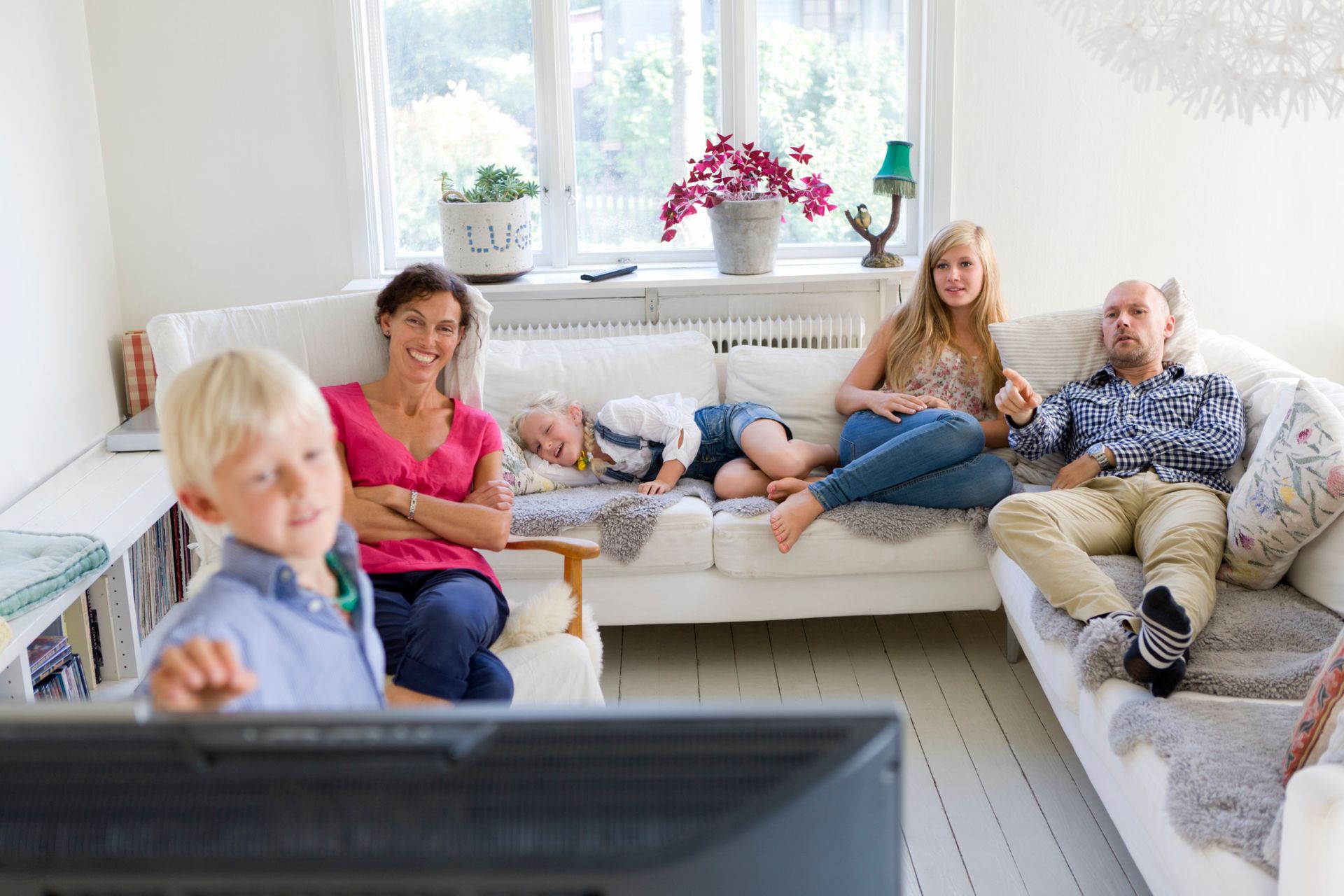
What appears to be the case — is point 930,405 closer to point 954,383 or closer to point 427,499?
point 954,383

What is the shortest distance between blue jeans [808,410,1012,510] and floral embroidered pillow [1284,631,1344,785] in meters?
Result: 1.24

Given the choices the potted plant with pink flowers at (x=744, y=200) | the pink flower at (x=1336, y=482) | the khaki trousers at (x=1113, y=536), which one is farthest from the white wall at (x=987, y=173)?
the pink flower at (x=1336, y=482)

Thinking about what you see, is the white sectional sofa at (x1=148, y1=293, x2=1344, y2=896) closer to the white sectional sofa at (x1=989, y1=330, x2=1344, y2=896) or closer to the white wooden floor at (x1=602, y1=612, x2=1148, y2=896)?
the white sectional sofa at (x1=989, y1=330, x2=1344, y2=896)

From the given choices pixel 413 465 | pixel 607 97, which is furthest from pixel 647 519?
pixel 607 97

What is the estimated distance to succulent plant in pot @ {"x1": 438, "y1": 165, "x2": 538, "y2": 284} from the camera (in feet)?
12.1

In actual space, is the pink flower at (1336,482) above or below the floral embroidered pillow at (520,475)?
above

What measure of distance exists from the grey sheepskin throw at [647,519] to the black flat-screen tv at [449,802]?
222cm

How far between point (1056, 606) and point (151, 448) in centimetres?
259

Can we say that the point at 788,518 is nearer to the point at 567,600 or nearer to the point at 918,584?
the point at 918,584

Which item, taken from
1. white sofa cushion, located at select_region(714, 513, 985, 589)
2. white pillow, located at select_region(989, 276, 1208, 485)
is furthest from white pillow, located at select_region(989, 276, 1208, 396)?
white sofa cushion, located at select_region(714, 513, 985, 589)

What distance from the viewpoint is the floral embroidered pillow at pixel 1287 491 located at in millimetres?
2400

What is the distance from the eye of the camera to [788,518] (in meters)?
2.91

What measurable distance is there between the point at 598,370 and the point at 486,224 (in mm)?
680

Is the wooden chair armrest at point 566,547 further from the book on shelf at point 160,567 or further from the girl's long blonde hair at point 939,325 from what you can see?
the girl's long blonde hair at point 939,325
